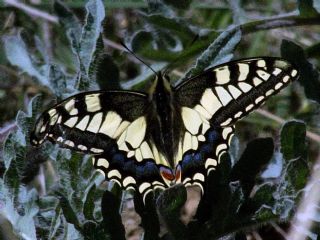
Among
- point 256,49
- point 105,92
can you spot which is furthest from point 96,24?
point 256,49

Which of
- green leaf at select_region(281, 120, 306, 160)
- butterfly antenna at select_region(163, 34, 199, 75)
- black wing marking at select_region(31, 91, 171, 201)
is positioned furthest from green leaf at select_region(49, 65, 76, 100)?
green leaf at select_region(281, 120, 306, 160)

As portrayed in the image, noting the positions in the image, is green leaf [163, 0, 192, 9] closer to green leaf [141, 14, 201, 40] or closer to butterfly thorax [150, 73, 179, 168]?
green leaf [141, 14, 201, 40]

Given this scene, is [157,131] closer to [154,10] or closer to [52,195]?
[52,195]

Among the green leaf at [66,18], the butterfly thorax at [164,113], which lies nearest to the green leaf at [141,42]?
the green leaf at [66,18]

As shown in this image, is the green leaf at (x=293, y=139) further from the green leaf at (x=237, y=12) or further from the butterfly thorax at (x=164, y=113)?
the green leaf at (x=237, y=12)

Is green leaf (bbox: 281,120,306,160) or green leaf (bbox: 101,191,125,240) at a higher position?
green leaf (bbox: 281,120,306,160)

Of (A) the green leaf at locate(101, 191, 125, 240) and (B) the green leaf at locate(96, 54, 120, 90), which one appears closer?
(A) the green leaf at locate(101, 191, 125, 240)

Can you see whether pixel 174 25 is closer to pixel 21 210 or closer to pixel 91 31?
pixel 91 31
